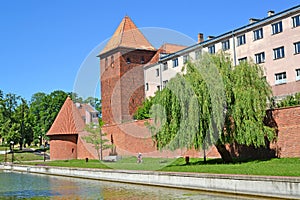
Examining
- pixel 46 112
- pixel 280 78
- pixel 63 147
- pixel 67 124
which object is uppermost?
pixel 46 112

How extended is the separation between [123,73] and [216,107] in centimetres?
3402

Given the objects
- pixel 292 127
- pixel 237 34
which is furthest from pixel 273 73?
pixel 292 127

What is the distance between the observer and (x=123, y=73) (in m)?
53.7

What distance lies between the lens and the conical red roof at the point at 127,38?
180 ft

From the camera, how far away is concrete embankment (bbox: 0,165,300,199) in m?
13.3

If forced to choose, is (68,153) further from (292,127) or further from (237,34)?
(292,127)

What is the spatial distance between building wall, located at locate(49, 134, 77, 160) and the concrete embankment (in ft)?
77.3

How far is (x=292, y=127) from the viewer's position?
2089cm

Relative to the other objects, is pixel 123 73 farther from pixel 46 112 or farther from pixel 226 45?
pixel 46 112

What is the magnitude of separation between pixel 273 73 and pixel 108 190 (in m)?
21.0

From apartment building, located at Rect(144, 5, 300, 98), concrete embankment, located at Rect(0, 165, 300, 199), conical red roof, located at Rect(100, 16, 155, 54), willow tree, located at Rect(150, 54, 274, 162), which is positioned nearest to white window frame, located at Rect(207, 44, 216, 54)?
apartment building, located at Rect(144, 5, 300, 98)

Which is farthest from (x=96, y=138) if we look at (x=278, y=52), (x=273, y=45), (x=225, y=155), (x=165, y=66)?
(x=225, y=155)

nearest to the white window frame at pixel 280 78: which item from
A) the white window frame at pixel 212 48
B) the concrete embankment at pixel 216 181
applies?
the white window frame at pixel 212 48

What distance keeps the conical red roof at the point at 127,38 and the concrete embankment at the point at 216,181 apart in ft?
103
